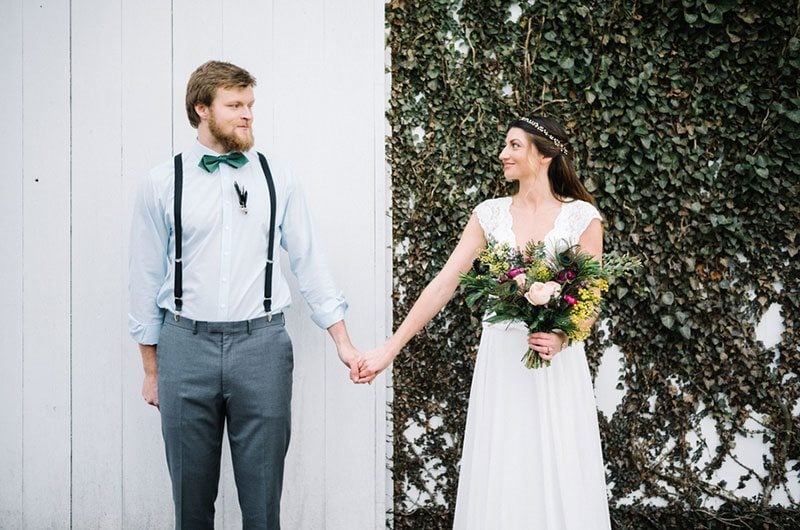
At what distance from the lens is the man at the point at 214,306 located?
2.43 m

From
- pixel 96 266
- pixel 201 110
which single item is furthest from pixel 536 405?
pixel 96 266

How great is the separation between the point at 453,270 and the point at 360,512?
1.41 m

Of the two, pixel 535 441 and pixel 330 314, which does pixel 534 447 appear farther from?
A: pixel 330 314

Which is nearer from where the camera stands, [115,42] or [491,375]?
[491,375]

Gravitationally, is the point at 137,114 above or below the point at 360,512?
above

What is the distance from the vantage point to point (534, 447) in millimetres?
2311

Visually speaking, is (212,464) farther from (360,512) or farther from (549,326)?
(549,326)

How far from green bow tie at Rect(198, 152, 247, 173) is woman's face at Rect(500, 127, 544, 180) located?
3.43 feet

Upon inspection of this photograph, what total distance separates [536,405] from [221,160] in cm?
153

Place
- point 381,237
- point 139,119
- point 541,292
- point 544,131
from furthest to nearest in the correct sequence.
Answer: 1. point 381,237
2. point 139,119
3. point 544,131
4. point 541,292

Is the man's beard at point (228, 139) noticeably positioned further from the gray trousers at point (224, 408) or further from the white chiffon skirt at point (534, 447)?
the white chiffon skirt at point (534, 447)

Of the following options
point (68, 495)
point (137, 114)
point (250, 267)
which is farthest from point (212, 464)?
point (137, 114)

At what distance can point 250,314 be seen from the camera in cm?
247

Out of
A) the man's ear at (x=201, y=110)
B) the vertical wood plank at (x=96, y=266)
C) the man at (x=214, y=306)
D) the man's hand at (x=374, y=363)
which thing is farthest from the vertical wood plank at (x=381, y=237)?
the vertical wood plank at (x=96, y=266)
